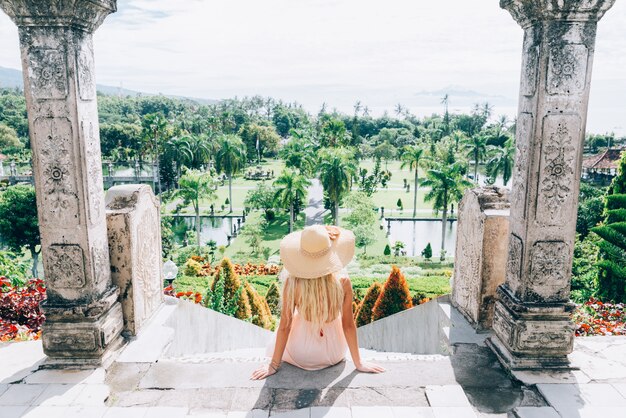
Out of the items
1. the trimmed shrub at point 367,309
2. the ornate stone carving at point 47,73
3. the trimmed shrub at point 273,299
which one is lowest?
the trimmed shrub at point 273,299

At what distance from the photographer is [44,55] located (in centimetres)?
400

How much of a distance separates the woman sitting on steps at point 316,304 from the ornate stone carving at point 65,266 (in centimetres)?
178

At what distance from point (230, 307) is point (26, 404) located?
6.10 m

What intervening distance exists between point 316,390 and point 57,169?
9.29 ft

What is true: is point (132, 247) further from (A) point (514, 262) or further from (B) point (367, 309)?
(B) point (367, 309)

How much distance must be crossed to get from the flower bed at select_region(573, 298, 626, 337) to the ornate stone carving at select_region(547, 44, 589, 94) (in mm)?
2651

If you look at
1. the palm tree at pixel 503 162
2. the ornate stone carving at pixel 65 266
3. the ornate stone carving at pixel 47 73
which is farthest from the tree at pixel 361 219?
the ornate stone carving at pixel 47 73

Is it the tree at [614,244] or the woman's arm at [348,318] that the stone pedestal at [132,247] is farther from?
the tree at [614,244]

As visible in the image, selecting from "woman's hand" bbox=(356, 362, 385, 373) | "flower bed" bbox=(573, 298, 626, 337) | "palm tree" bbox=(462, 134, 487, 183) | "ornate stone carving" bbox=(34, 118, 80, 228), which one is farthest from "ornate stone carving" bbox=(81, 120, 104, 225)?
"palm tree" bbox=(462, 134, 487, 183)

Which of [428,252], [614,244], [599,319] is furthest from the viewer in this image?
[428,252]

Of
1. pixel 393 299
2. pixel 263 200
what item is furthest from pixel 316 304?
pixel 263 200

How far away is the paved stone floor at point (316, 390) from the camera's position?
12.2ft

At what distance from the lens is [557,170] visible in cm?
409

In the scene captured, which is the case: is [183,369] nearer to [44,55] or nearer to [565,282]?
[44,55]
